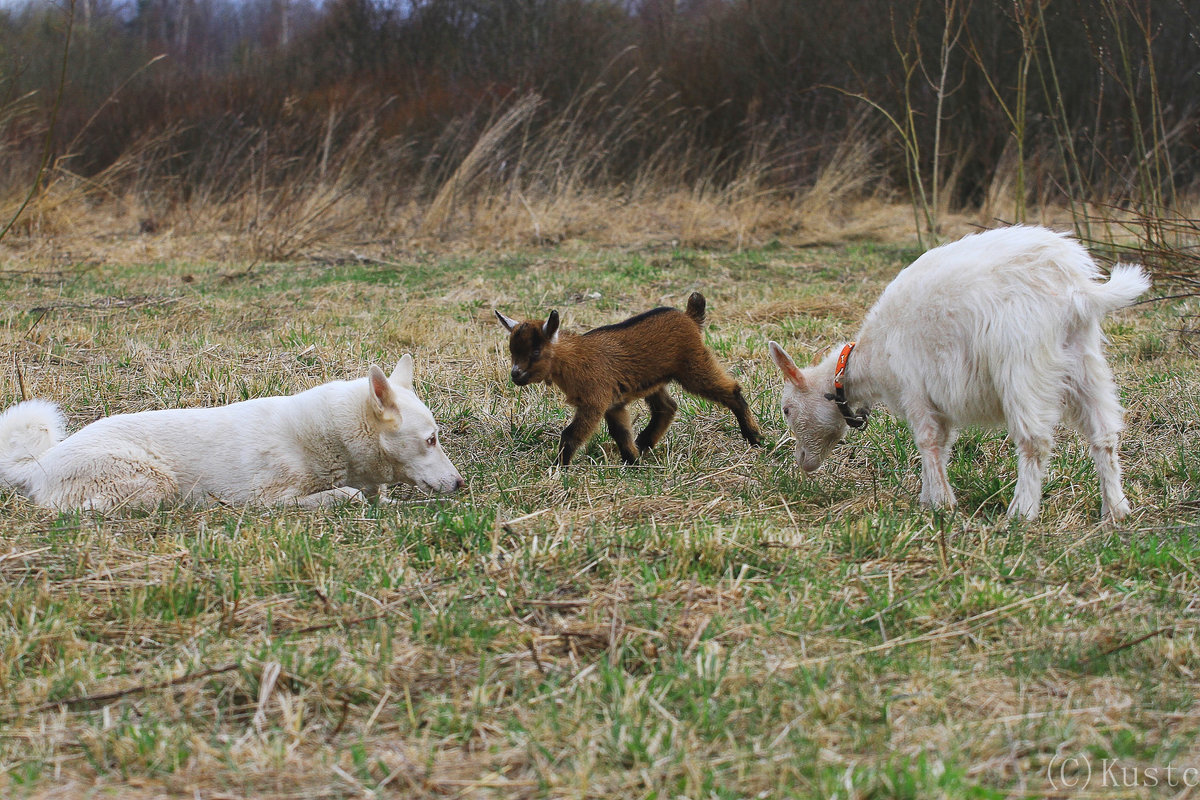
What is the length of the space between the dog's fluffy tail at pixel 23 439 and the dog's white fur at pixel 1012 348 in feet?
13.1

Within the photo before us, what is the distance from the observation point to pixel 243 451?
16.8 feet

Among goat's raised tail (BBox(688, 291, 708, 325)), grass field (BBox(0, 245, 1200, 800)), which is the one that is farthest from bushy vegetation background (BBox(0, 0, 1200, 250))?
grass field (BBox(0, 245, 1200, 800))

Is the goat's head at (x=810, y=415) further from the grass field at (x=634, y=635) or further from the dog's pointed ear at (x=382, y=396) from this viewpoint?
the dog's pointed ear at (x=382, y=396)

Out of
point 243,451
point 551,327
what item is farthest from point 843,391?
point 243,451

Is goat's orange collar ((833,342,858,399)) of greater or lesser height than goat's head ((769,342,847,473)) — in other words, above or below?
above

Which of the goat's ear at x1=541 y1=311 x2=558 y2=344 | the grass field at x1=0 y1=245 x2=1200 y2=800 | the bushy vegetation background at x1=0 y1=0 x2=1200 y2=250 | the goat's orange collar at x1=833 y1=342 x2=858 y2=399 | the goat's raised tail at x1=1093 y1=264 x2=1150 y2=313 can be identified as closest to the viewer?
the grass field at x1=0 y1=245 x2=1200 y2=800

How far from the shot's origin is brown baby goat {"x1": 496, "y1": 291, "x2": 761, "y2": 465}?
5645mm

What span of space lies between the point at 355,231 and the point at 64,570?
36.5 ft

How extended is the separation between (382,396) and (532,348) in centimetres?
88

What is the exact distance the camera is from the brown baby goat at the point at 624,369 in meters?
5.64

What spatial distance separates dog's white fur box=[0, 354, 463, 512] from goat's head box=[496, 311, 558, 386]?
0.63 m

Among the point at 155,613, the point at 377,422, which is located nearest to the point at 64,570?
the point at 155,613

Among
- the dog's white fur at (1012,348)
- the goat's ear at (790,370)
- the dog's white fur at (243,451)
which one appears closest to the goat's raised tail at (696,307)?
the goat's ear at (790,370)

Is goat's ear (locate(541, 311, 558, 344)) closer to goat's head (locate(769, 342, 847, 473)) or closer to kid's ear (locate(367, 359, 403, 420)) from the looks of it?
kid's ear (locate(367, 359, 403, 420))
